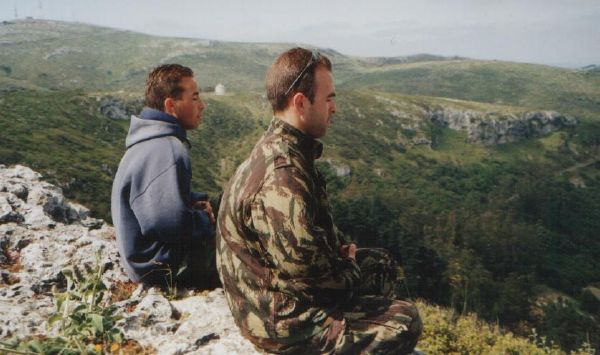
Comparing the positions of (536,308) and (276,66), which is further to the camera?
(536,308)

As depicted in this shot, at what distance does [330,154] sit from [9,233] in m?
157

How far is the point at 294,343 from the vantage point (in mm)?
3270

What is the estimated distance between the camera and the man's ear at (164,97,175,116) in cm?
486

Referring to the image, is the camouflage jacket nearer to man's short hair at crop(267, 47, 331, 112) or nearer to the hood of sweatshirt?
man's short hair at crop(267, 47, 331, 112)

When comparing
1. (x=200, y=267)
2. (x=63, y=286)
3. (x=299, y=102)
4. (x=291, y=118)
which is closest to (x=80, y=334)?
(x=200, y=267)

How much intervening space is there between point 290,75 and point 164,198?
1.98 meters

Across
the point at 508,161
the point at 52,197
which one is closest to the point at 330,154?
the point at 508,161

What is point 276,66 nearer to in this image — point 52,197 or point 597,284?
point 52,197

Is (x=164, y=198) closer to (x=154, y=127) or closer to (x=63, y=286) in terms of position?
(x=154, y=127)

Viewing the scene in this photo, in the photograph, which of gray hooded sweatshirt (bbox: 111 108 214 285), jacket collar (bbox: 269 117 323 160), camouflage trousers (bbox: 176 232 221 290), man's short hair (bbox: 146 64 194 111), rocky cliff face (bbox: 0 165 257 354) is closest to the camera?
jacket collar (bbox: 269 117 323 160)

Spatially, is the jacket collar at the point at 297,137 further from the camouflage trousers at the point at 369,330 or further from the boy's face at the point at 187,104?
the boy's face at the point at 187,104

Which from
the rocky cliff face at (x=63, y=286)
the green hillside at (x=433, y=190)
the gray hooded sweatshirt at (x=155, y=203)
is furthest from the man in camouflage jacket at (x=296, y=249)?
the green hillside at (x=433, y=190)

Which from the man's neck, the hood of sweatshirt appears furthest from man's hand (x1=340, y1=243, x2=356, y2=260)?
the hood of sweatshirt

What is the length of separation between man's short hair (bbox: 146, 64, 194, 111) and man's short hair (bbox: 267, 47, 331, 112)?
77.6 inches
